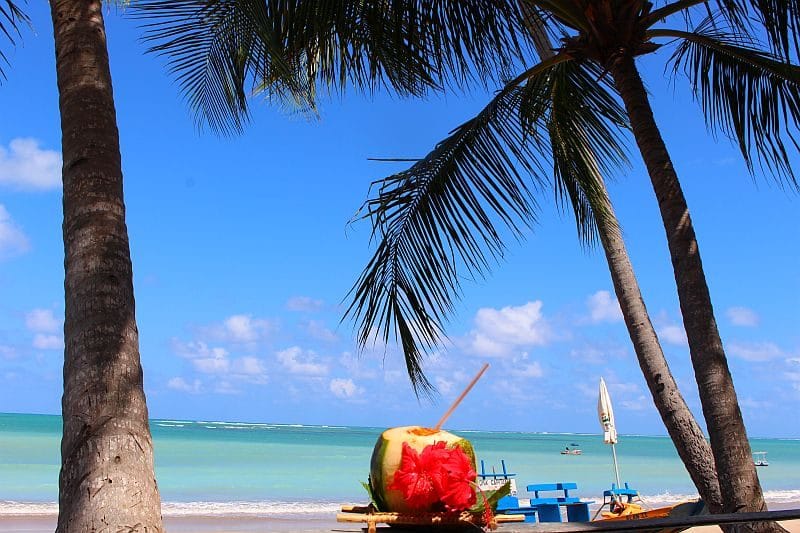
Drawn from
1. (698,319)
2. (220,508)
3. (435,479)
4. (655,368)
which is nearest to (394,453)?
(435,479)

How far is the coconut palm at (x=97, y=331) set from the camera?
2248 millimetres

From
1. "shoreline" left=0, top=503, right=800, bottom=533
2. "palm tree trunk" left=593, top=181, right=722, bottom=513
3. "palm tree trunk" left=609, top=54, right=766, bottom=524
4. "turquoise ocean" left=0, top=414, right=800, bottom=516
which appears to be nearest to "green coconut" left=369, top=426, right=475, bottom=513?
"palm tree trunk" left=609, top=54, right=766, bottom=524

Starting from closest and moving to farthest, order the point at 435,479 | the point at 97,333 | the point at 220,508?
the point at 435,479
the point at 97,333
the point at 220,508

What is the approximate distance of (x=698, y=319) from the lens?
4.26 meters

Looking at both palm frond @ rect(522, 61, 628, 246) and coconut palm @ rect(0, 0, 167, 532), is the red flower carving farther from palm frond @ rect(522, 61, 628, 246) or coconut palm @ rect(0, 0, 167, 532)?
palm frond @ rect(522, 61, 628, 246)

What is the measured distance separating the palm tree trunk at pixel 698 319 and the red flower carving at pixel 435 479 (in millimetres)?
2905

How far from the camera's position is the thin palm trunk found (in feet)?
17.4

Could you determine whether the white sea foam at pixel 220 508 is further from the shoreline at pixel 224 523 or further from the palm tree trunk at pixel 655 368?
the palm tree trunk at pixel 655 368

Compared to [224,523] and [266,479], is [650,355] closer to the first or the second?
[224,523]

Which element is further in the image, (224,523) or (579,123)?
(224,523)

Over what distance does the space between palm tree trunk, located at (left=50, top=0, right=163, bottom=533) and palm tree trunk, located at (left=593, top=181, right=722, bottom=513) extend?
3.96 metres

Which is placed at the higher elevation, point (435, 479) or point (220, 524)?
point (435, 479)

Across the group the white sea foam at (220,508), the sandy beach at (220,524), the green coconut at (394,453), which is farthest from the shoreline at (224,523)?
the green coconut at (394,453)

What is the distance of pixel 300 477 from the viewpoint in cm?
2525
